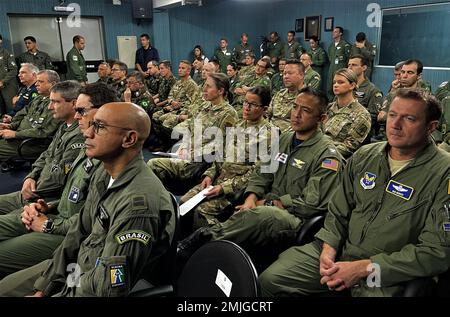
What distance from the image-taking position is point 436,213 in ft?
4.79

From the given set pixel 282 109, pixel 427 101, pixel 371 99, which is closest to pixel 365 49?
pixel 371 99

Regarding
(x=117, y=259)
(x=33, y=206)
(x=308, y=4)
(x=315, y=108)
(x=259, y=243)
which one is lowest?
(x=259, y=243)

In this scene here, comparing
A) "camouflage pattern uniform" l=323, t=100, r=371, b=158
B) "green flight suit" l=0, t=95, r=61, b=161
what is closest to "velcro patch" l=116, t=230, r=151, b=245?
"camouflage pattern uniform" l=323, t=100, r=371, b=158

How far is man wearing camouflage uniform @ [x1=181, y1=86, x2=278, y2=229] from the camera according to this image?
2.52 m

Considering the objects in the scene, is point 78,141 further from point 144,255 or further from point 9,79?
point 9,79

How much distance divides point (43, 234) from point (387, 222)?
1.67 metres

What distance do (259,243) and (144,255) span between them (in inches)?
31.3

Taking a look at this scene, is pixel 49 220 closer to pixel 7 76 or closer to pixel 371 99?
pixel 371 99

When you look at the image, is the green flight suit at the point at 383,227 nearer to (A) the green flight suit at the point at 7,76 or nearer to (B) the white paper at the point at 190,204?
(B) the white paper at the point at 190,204

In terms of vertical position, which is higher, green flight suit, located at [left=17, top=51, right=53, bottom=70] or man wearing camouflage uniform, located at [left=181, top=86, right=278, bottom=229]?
green flight suit, located at [left=17, top=51, right=53, bottom=70]

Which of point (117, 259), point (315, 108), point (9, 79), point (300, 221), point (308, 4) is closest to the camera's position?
point (117, 259)

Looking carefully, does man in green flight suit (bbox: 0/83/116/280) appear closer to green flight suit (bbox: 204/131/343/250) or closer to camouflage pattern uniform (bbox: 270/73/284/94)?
green flight suit (bbox: 204/131/343/250)

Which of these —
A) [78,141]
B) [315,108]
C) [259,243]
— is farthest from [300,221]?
[78,141]

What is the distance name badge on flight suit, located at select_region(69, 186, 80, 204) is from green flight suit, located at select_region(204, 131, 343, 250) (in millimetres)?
727
